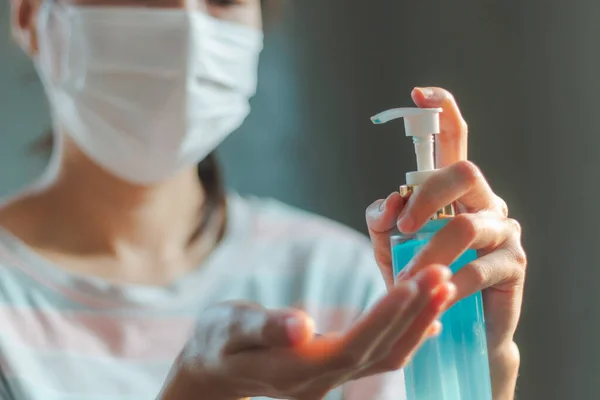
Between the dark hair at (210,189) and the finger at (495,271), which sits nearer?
the finger at (495,271)

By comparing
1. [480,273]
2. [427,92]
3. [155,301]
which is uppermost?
[427,92]

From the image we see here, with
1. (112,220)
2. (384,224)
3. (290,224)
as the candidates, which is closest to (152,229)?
(112,220)

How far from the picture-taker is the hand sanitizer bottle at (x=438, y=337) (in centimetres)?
43

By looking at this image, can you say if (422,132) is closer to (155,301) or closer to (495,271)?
(495,271)

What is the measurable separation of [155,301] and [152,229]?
94mm

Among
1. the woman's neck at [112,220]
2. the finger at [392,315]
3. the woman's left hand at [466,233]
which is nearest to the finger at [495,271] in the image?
the woman's left hand at [466,233]

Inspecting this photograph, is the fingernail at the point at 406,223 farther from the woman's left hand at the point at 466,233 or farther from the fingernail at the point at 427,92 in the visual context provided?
the fingernail at the point at 427,92

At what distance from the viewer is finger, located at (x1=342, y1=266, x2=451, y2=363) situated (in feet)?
1.06

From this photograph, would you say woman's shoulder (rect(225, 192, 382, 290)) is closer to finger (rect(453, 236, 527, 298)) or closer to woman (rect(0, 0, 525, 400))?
woman (rect(0, 0, 525, 400))

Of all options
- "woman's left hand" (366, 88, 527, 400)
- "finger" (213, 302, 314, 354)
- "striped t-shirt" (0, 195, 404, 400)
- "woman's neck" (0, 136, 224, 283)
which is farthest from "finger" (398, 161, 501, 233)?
"woman's neck" (0, 136, 224, 283)

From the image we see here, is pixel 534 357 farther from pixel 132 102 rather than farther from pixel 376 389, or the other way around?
pixel 132 102

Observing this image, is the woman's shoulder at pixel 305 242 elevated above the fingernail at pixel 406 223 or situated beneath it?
situated beneath

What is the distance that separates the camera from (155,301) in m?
0.67

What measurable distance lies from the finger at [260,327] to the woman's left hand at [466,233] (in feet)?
0.36
